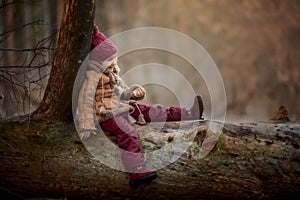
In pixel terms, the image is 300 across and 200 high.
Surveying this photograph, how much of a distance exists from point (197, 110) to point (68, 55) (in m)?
1.09

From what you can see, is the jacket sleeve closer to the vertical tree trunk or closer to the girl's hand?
the vertical tree trunk

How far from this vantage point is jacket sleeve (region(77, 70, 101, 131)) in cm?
289

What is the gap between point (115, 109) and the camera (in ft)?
9.76

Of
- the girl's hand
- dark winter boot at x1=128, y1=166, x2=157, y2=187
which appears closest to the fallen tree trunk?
dark winter boot at x1=128, y1=166, x2=157, y2=187

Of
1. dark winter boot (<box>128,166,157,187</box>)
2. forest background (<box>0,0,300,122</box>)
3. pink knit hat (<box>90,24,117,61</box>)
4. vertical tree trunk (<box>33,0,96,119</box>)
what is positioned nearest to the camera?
dark winter boot (<box>128,166,157,187</box>)

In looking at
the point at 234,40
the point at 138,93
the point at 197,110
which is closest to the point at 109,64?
the point at 138,93

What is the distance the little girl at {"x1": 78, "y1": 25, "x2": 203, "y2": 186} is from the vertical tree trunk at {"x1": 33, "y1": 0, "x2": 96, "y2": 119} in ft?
0.39

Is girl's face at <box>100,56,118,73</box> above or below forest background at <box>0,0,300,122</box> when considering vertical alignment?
below

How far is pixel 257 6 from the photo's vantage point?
10961mm

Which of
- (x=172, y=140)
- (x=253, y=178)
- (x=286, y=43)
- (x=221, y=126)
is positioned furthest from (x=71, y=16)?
(x=286, y=43)

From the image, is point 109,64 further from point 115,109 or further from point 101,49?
point 115,109

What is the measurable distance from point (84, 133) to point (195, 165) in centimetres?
83

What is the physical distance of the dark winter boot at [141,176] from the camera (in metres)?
2.78

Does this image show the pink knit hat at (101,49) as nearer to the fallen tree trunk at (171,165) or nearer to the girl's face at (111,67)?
the girl's face at (111,67)
